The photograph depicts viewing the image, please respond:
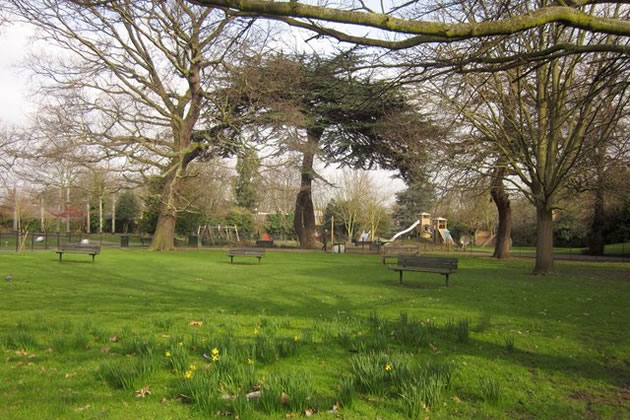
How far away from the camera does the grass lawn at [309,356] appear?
14.3 ft

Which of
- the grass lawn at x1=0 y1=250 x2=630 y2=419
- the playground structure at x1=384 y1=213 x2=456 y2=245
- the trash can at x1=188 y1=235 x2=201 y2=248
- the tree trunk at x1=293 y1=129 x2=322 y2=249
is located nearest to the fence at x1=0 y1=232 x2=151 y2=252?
the trash can at x1=188 y1=235 x2=201 y2=248

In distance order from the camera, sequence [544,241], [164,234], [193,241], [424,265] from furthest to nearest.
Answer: [193,241]
[164,234]
[544,241]
[424,265]

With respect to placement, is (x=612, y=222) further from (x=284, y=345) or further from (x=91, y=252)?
(x=284, y=345)

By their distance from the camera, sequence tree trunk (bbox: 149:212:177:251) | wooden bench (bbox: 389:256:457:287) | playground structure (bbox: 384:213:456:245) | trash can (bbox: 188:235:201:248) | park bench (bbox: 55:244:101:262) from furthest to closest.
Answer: playground structure (bbox: 384:213:456:245), trash can (bbox: 188:235:201:248), tree trunk (bbox: 149:212:177:251), park bench (bbox: 55:244:101:262), wooden bench (bbox: 389:256:457:287)

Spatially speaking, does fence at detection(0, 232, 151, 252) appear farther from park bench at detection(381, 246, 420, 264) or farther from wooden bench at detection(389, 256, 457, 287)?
wooden bench at detection(389, 256, 457, 287)

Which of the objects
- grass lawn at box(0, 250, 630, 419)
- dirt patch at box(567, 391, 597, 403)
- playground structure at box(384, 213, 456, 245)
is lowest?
dirt patch at box(567, 391, 597, 403)

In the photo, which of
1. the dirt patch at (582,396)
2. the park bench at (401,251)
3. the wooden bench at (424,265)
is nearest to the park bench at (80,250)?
the wooden bench at (424,265)

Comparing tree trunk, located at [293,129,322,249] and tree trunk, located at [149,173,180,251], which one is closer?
tree trunk, located at [149,173,180,251]

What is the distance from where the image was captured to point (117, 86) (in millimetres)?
27609

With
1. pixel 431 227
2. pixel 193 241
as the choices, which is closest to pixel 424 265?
pixel 193 241

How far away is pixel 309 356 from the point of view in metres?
5.88

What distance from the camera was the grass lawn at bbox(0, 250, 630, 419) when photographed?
4355 millimetres

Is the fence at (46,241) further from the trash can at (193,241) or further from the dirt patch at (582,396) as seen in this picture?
the dirt patch at (582,396)

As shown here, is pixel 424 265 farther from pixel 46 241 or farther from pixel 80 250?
pixel 46 241
